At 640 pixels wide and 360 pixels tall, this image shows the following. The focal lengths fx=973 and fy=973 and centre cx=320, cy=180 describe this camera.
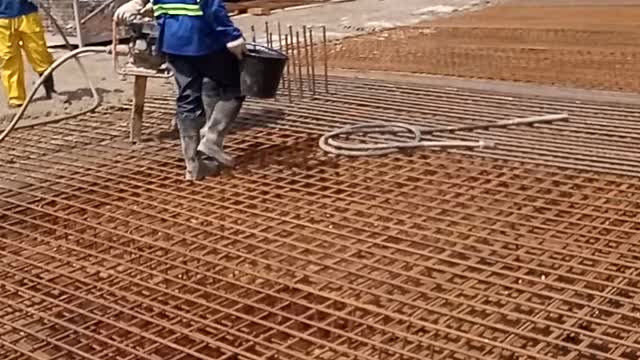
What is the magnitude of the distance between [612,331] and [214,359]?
133 cm

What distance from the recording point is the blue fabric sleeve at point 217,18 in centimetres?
473

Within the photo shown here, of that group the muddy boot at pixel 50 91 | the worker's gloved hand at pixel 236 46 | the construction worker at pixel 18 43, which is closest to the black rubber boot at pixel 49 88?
the muddy boot at pixel 50 91

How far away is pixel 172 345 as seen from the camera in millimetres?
3344

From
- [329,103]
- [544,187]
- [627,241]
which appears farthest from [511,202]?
[329,103]

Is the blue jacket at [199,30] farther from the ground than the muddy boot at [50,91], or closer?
farther from the ground

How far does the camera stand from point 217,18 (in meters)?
4.76

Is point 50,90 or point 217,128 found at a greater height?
point 217,128

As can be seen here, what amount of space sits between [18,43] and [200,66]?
3.27 metres

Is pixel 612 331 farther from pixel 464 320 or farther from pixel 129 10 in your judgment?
pixel 129 10

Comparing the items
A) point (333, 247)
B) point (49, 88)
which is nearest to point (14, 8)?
point (49, 88)

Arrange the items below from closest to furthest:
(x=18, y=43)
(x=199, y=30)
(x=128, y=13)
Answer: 1. (x=199, y=30)
2. (x=128, y=13)
3. (x=18, y=43)

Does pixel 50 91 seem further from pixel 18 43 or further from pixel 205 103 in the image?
pixel 205 103

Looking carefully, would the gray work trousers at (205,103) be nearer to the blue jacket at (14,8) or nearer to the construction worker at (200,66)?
the construction worker at (200,66)

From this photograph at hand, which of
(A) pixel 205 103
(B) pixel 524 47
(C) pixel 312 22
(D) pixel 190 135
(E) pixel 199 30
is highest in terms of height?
(E) pixel 199 30
